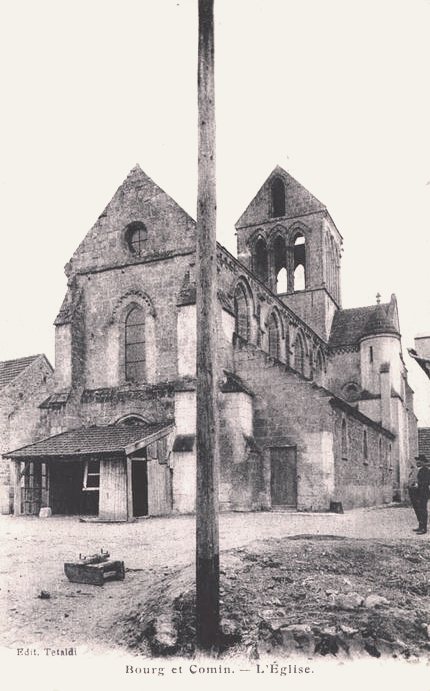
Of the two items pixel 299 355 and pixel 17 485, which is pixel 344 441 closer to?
pixel 299 355

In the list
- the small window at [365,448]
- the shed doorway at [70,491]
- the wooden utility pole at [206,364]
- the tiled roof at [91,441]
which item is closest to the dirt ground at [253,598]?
the wooden utility pole at [206,364]

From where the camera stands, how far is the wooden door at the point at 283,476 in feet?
73.5

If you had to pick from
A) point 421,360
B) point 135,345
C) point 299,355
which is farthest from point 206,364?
point 299,355

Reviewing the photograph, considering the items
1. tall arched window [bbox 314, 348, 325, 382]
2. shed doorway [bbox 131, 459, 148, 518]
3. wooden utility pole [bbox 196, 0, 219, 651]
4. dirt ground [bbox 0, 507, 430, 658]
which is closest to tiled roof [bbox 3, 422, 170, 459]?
shed doorway [bbox 131, 459, 148, 518]

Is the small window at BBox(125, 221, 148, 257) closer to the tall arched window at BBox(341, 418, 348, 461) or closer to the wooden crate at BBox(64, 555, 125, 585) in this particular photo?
the tall arched window at BBox(341, 418, 348, 461)

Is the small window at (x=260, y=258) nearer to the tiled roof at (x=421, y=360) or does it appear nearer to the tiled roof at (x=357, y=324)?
the tiled roof at (x=357, y=324)

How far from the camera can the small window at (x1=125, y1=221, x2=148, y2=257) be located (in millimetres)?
24891

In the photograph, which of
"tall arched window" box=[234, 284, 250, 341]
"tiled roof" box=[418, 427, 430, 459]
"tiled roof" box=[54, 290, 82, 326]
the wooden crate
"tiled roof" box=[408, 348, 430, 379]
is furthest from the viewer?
"tiled roof" box=[418, 427, 430, 459]

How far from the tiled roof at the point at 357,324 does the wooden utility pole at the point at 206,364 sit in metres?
31.1

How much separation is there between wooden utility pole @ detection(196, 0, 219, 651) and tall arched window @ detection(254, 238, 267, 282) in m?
33.9

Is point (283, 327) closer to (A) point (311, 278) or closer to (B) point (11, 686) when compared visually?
(A) point (311, 278)

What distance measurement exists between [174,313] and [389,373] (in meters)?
16.6

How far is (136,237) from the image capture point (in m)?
25.2

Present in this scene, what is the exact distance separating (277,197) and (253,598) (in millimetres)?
36748
